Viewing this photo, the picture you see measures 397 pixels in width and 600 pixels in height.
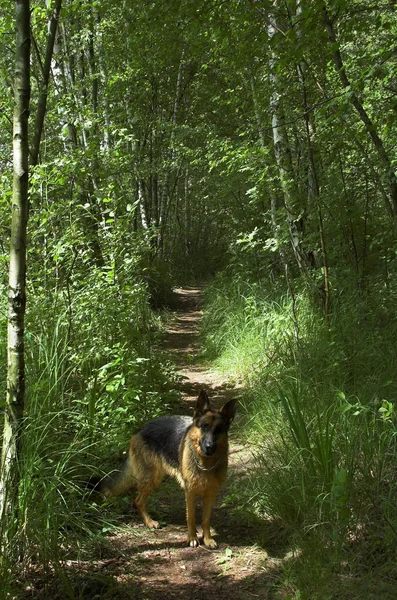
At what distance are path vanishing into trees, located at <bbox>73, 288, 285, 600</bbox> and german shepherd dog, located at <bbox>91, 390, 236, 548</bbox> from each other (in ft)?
0.55

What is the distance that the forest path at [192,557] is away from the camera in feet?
9.96

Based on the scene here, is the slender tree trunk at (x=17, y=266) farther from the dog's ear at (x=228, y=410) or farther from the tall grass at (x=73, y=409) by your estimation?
the dog's ear at (x=228, y=410)

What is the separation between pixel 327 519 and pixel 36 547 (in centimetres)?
190

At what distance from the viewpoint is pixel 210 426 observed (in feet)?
11.7

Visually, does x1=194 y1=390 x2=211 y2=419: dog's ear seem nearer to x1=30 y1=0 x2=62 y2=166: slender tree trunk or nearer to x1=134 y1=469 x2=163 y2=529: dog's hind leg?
x1=134 y1=469 x2=163 y2=529: dog's hind leg

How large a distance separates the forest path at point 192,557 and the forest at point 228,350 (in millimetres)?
17

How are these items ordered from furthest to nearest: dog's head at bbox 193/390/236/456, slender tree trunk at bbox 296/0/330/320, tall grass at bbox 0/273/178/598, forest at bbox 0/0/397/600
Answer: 1. slender tree trunk at bbox 296/0/330/320
2. dog's head at bbox 193/390/236/456
3. forest at bbox 0/0/397/600
4. tall grass at bbox 0/273/178/598

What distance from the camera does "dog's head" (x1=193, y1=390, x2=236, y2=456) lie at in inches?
137

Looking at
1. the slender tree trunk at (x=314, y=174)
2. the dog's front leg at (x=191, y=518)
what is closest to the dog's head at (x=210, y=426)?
the dog's front leg at (x=191, y=518)

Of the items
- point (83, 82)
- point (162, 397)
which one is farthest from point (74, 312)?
point (83, 82)

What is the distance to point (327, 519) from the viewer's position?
3207 millimetres

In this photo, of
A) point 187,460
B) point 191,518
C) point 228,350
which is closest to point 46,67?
point 187,460

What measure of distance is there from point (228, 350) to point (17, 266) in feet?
19.2

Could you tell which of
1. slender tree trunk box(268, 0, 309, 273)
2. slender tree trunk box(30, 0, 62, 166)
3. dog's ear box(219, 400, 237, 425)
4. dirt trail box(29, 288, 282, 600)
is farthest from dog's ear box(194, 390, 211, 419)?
slender tree trunk box(268, 0, 309, 273)
